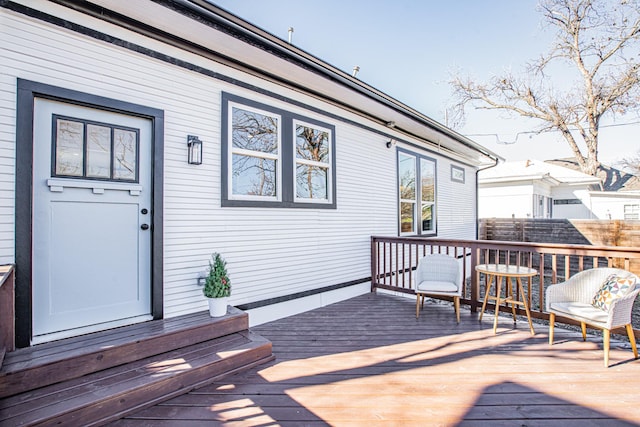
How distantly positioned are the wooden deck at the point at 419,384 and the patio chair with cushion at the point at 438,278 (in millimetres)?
454

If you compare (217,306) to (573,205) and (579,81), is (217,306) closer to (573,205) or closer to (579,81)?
(579,81)

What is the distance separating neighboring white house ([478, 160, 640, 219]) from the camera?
1310cm

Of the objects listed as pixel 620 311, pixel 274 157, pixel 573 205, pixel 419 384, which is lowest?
pixel 419 384

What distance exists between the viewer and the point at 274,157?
13.4 feet

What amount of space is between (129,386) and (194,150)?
2.17 metres

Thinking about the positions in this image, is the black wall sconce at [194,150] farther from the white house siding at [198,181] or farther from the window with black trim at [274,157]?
the window with black trim at [274,157]

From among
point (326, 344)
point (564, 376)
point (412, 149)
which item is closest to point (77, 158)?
point (326, 344)

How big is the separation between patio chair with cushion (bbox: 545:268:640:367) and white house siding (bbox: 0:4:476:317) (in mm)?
2801

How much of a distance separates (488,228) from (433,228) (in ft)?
13.5

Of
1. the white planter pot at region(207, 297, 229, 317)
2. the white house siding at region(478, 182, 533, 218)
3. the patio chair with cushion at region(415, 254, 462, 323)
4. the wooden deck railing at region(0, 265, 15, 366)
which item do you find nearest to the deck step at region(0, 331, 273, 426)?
the white planter pot at region(207, 297, 229, 317)

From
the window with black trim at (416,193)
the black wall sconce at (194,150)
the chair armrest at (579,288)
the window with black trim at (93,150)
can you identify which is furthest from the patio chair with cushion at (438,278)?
the window with black trim at (93,150)

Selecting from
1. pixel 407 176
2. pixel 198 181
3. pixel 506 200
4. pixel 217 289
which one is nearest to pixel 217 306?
pixel 217 289

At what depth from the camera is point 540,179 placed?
13.0 m

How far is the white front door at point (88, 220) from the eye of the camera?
249cm
